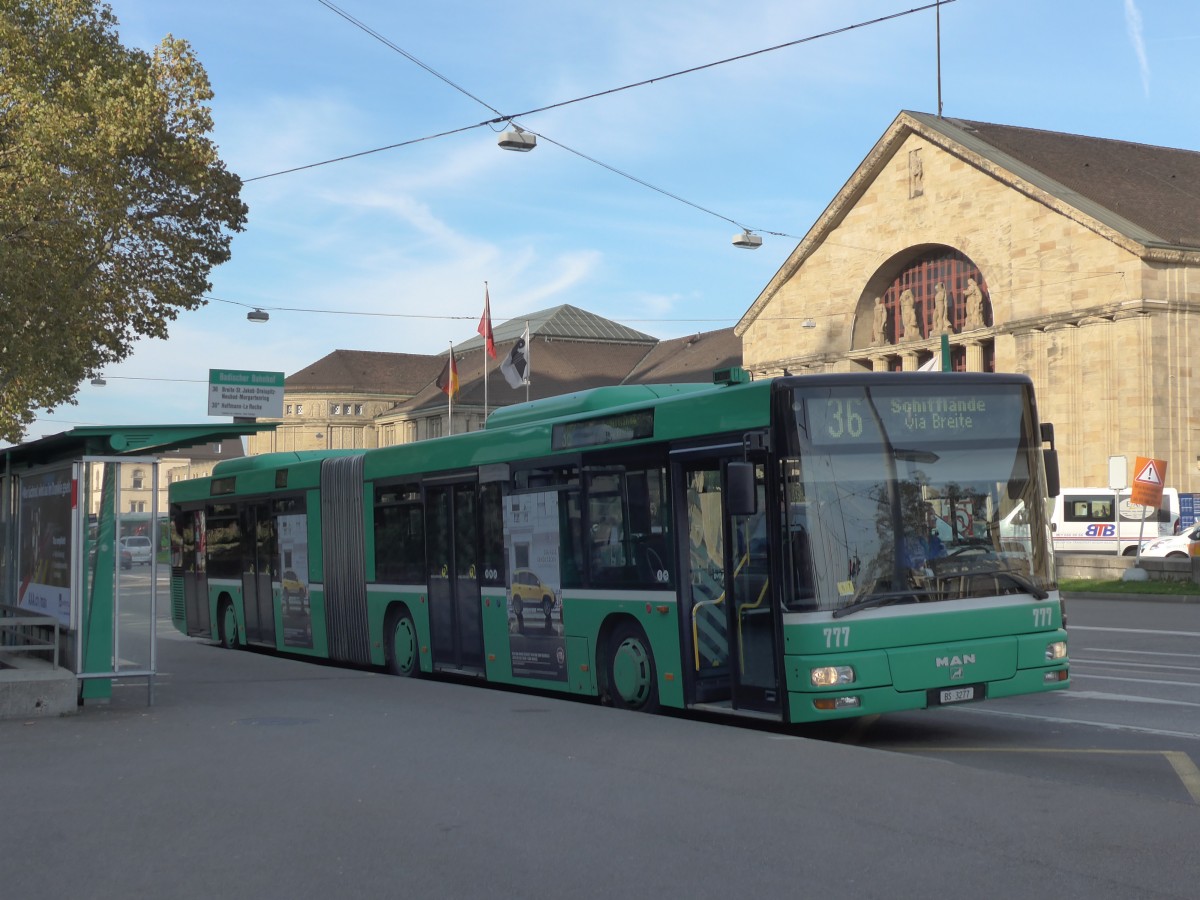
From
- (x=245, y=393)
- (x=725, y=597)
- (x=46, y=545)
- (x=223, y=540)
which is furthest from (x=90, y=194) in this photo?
(x=245, y=393)

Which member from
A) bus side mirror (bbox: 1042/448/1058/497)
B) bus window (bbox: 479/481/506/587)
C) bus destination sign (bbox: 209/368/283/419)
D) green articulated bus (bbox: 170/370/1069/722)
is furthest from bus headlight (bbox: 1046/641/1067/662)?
bus destination sign (bbox: 209/368/283/419)

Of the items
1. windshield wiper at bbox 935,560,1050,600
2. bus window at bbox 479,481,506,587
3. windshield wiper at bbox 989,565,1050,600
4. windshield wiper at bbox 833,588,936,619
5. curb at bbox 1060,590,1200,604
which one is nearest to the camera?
windshield wiper at bbox 833,588,936,619

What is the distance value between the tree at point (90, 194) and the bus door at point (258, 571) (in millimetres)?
3559

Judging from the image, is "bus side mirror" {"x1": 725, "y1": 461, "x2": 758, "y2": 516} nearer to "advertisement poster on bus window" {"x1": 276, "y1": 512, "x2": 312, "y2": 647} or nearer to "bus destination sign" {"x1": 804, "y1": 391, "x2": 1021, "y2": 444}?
"bus destination sign" {"x1": 804, "y1": 391, "x2": 1021, "y2": 444}

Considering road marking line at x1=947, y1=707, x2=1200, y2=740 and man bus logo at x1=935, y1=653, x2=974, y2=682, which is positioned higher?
man bus logo at x1=935, y1=653, x2=974, y2=682

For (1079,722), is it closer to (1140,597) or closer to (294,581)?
(294,581)

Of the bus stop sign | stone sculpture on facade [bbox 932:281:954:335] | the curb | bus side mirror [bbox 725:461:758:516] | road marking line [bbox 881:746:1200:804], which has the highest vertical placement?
stone sculpture on facade [bbox 932:281:954:335]

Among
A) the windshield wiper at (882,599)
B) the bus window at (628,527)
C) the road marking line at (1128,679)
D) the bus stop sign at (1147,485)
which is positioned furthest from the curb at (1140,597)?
the windshield wiper at (882,599)

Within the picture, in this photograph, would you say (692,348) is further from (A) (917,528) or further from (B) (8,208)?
(A) (917,528)

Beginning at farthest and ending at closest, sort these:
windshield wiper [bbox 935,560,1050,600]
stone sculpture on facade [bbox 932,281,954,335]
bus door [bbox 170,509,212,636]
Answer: stone sculpture on facade [bbox 932,281,954,335] < bus door [bbox 170,509,212,636] < windshield wiper [bbox 935,560,1050,600]

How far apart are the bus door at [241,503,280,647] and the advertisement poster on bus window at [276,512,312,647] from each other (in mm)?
298

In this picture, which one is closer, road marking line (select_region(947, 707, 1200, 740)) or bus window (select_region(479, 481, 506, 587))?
road marking line (select_region(947, 707, 1200, 740))

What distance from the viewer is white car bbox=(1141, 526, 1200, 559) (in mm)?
41188

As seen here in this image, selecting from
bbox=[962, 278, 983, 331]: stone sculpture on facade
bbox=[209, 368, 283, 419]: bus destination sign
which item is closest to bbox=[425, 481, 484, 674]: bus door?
bbox=[209, 368, 283, 419]: bus destination sign
